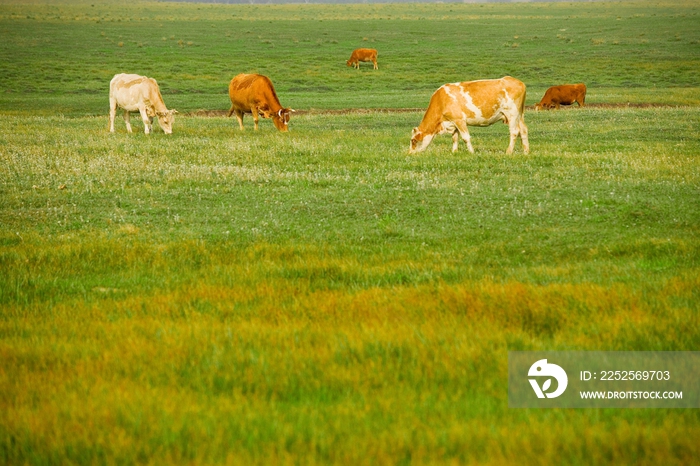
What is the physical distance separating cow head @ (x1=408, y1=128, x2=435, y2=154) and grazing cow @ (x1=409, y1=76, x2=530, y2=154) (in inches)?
5.6

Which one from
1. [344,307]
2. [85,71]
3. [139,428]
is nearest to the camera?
[139,428]

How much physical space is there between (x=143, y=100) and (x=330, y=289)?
17.8m

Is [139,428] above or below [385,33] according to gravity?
below

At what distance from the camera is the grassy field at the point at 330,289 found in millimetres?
4492

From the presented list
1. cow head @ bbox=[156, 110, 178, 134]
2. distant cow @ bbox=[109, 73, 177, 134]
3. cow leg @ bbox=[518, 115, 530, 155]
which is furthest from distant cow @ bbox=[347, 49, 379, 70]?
cow leg @ bbox=[518, 115, 530, 155]

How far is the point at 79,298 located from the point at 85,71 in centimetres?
4937

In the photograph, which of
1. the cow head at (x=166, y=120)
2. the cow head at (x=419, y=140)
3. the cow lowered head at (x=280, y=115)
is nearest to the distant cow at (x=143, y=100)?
the cow head at (x=166, y=120)

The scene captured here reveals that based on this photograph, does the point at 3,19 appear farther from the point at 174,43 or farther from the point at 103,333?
the point at 103,333

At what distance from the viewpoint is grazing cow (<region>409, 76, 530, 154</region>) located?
18812mm

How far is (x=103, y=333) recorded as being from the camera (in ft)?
22.0

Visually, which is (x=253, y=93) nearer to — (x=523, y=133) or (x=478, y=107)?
(x=478, y=107)

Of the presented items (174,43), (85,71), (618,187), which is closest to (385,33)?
(174,43)

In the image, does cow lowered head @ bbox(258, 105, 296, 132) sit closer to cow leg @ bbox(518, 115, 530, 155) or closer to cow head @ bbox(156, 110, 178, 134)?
cow head @ bbox(156, 110, 178, 134)

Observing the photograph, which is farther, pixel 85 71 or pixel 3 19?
pixel 3 19
